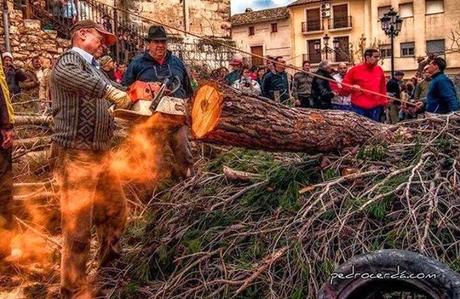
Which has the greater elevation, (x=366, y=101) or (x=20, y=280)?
(x=366, y=101)

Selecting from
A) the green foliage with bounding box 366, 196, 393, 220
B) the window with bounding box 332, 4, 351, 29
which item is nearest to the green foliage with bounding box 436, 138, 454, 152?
the green foliage with bounding box 366, 196, 393, 220

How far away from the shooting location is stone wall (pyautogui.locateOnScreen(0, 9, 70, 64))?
10469 mm

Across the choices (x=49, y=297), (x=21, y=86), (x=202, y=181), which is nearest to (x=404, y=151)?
(x=202, y=181)

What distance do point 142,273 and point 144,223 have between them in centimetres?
81

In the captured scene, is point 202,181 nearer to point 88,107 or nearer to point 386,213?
point 88,107

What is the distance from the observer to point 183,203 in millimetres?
4238

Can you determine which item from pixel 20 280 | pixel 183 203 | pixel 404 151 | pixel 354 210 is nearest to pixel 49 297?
pixel 20 280

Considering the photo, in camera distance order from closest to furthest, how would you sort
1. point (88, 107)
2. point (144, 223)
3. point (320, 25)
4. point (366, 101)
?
point (88, 107) < point (144, 223) < point (366, 101) < point (320, 25)

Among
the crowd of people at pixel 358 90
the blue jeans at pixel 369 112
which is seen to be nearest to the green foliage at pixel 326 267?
the crowd of people at pixel 358 90

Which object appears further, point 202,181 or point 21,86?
point 21,86

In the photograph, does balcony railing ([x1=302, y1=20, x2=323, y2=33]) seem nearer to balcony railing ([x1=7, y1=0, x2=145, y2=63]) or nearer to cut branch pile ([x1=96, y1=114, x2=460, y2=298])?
balcony railing ([x1=7, y1=0, x2=145, y2=63])

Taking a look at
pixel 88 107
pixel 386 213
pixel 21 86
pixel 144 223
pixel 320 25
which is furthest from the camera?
pixel 320 25

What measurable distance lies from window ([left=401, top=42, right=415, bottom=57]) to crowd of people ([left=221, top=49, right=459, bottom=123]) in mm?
28561

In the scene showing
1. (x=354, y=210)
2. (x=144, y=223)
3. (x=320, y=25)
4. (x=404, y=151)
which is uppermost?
(x=320, y=25)
